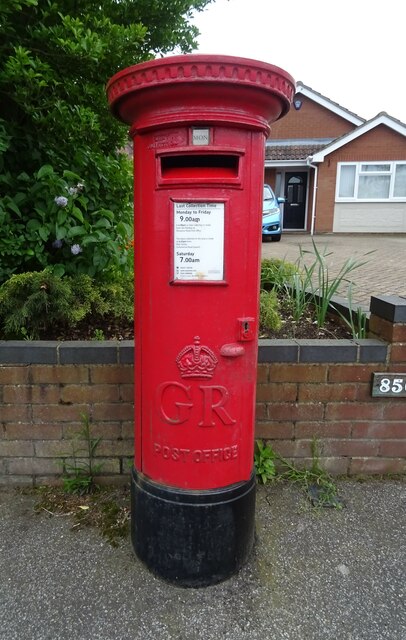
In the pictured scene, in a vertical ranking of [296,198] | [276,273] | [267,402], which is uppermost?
[296,198]

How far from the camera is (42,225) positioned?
9.41 feet

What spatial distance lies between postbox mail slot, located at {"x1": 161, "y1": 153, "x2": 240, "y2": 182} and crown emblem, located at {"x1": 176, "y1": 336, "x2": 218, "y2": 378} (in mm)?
583

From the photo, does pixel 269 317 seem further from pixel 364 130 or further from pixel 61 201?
pixel 364 130

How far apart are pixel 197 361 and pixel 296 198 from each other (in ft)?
65.6

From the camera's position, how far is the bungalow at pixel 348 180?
18.6 meters

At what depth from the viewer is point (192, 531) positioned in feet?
6.23

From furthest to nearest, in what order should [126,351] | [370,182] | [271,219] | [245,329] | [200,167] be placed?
[370,182] → [271,219] → [126,351] → [245,329] → [200,167]

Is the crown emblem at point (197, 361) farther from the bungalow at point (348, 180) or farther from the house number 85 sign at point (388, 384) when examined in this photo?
the bungalow at point (348, 180)

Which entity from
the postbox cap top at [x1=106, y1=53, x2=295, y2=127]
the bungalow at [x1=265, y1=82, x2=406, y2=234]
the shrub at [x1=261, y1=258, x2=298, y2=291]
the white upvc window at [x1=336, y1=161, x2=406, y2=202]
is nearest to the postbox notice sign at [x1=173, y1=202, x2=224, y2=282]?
the postbox cap top at [x1=106, y1=53, x2=295, y2=127]

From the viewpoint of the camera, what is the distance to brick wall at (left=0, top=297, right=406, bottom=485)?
248 cm

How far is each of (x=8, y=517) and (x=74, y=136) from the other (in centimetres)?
218

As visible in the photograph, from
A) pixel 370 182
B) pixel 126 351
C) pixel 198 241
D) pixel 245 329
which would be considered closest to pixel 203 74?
pixel 198 241

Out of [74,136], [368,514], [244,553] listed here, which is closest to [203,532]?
[244,553]

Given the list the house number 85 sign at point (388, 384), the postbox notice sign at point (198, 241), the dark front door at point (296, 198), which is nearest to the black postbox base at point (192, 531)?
the postbox notice sign at point (198, 241)
